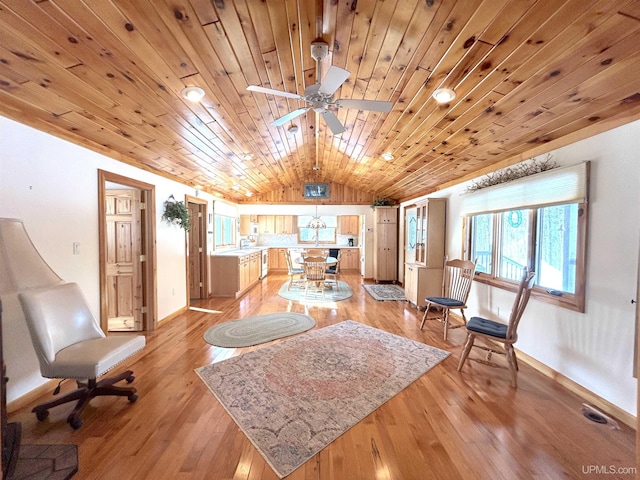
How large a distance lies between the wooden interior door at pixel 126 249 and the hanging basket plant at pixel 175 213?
0.41 m

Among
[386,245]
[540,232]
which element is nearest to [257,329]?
[540,232]

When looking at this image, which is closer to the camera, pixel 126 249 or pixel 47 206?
pixel 47 206

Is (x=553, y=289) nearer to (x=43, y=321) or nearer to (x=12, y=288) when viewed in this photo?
(x=43, y=321)

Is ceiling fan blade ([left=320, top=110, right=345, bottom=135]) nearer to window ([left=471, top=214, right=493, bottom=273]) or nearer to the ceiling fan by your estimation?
the ceiling fan

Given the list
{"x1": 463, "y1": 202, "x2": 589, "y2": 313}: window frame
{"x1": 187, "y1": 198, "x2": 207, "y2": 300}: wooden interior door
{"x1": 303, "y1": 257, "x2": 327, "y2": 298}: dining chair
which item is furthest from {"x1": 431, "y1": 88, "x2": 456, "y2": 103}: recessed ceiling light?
{"x1": 187, "y1": 198, "x2": 207, "y2": 300}: wooden interior door

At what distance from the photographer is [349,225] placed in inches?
346

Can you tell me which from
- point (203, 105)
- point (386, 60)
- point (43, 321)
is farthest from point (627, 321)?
point (43, 321)

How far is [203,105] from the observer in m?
2.38

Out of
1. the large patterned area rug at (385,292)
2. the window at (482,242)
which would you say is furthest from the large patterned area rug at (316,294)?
the window at (482,242)

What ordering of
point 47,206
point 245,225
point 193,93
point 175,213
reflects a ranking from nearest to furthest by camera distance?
point 193,93, point 47,206, point 175,213, point 245,225

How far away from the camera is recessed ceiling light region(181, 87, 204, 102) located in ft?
6.79

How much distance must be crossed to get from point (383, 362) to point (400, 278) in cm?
443

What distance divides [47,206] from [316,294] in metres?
4.37

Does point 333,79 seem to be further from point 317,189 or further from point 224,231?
point 317,189
